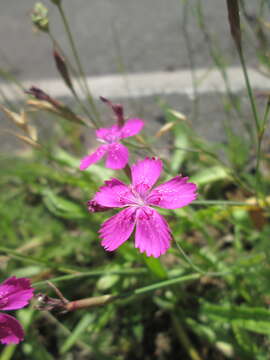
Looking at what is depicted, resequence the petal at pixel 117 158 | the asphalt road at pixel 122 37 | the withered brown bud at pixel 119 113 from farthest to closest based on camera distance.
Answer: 1. the asphalt road at pixel 122 37
2. the withered brown bud at pixel 119 113
3. the petal at pixel 117 158

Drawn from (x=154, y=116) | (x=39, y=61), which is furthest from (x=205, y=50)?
(x=39, y=61)

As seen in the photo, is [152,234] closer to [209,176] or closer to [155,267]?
[155,267]

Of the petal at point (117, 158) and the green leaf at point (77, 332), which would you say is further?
the green leaf at point (77, 332)

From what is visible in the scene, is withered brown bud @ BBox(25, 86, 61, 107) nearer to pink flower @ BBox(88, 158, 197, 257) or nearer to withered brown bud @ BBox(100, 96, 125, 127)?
withered brown bud @ BBox(100, 96, 125, 127)

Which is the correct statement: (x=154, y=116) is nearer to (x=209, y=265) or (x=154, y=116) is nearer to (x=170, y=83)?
(x=170, y=83)

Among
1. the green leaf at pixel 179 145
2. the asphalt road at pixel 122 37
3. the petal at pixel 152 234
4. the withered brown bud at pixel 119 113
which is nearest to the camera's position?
the petal at pixel 152 234

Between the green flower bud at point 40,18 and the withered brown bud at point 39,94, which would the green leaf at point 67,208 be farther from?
the green flower bud at point 40,18

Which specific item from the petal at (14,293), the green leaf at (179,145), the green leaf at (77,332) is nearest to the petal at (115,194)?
the petal at (14,293)

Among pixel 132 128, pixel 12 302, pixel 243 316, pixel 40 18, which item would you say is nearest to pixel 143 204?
pixel 132 128

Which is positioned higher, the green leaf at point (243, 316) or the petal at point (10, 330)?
the petal at point (10, 330)
